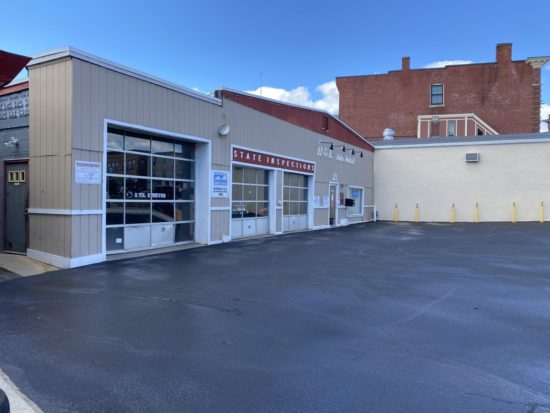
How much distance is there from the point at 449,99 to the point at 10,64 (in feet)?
120

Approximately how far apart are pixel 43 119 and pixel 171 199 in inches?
165

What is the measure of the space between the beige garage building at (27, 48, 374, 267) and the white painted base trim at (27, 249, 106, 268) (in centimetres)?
2

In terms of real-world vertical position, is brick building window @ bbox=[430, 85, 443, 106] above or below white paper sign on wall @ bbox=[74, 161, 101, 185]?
above

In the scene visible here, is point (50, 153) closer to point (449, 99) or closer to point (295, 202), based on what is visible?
point (295, 202)

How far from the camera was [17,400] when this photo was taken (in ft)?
11.7

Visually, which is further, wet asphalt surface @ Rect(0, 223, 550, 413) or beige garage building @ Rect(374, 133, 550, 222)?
beige garage building @ Rect(374, 133, 550, 222)

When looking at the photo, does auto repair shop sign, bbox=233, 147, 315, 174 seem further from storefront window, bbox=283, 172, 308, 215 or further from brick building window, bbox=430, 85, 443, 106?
brick building window, bbox=430, 85, 443, 106

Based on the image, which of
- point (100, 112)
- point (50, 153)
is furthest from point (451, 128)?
point (50, 153)

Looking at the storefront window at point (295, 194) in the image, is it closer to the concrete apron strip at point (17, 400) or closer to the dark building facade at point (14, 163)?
the dark building facade at point (14, 163)

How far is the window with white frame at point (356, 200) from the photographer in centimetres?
2569

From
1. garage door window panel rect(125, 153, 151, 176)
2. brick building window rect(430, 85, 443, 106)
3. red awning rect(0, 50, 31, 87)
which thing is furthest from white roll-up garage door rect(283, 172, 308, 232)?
brick building window rect(430, 85, 443, 106)

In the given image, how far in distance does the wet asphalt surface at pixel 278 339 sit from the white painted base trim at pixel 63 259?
0.35m

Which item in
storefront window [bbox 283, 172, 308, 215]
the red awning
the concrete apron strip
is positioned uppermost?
the red awning

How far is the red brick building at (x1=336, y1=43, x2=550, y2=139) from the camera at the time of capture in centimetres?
3556
